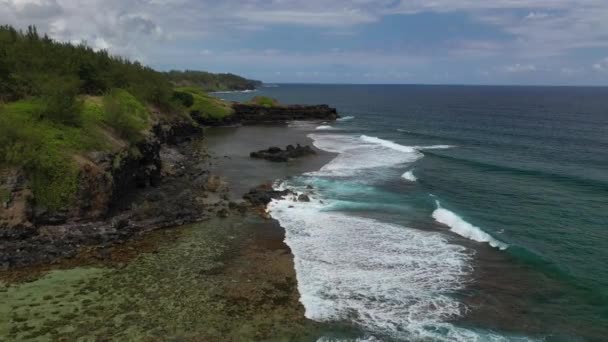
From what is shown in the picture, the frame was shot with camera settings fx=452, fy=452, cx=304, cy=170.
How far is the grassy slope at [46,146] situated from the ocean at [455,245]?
1446 cm

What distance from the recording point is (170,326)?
1919 centimetres

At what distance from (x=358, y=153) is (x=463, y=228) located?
3163 cm

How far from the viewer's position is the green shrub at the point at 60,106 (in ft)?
109

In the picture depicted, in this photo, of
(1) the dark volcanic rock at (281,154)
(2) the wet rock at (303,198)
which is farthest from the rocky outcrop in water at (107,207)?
(1) the dark volcanic rock at (281,154)

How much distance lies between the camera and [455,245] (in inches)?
1158

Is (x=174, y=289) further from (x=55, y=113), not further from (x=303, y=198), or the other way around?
(x=55, y=113)

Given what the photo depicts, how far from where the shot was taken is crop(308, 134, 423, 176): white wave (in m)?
52.9

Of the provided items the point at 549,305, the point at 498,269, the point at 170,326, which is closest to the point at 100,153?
the point at 170,326

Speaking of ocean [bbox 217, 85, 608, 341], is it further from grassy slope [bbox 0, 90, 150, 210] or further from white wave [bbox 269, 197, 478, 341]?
grassy slope [bbox 0, 90, 150, 210]

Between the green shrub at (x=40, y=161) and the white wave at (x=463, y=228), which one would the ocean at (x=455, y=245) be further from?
the green shrub at (x=40, y=161)

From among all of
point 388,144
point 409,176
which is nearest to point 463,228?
point 409,176

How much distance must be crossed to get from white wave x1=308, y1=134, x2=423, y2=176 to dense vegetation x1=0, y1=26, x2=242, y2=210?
21889 millimetres

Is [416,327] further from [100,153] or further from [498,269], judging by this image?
[100,153]

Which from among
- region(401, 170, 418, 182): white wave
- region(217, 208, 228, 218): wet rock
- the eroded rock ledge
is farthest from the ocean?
the eroded rock ledge
